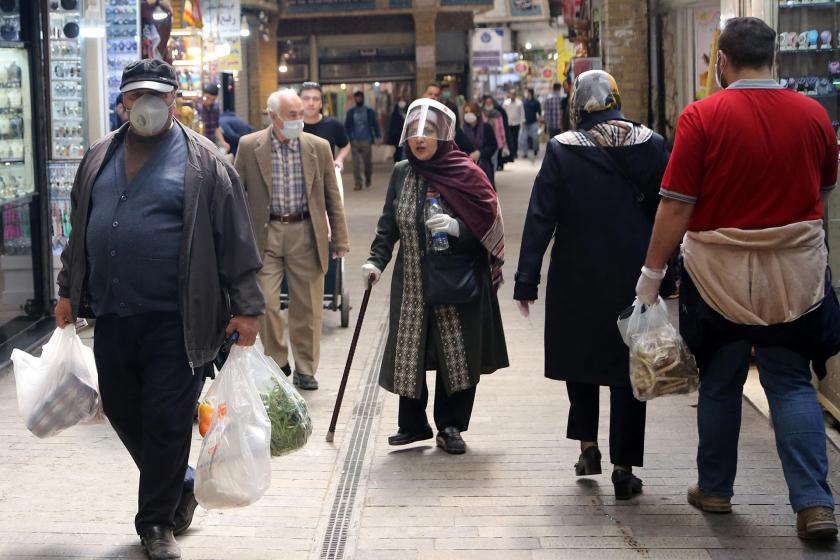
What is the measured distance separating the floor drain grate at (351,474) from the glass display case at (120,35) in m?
4.07

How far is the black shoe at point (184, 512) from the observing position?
17.0 ft

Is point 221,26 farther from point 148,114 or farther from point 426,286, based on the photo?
point 148,114

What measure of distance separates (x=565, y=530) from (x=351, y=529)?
2.83 feet

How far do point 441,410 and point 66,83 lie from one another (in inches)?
188

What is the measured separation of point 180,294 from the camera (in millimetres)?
4742

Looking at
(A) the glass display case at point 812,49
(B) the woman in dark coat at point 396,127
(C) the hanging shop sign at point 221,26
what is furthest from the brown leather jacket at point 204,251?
(C) the hanging shop sign at point 221,26

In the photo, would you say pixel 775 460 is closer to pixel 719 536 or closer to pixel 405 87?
pixel 719 536

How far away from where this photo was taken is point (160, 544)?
4.79 meters

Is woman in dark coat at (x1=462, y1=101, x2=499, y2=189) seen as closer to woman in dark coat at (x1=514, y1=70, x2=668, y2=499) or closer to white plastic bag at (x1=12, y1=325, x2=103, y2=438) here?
woman in dark coat at (x1=514, y1=70, x2=668, y2=499)

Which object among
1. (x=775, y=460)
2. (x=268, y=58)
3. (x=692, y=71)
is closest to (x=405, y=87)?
(x=268, y=58)

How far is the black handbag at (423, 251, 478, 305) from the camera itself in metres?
6.29

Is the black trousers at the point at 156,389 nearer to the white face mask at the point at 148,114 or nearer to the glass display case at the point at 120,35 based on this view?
the white face mask at the point at 148,114

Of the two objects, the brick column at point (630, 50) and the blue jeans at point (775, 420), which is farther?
the brick column at point (630, 50)

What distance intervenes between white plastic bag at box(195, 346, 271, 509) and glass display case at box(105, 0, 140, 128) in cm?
686
